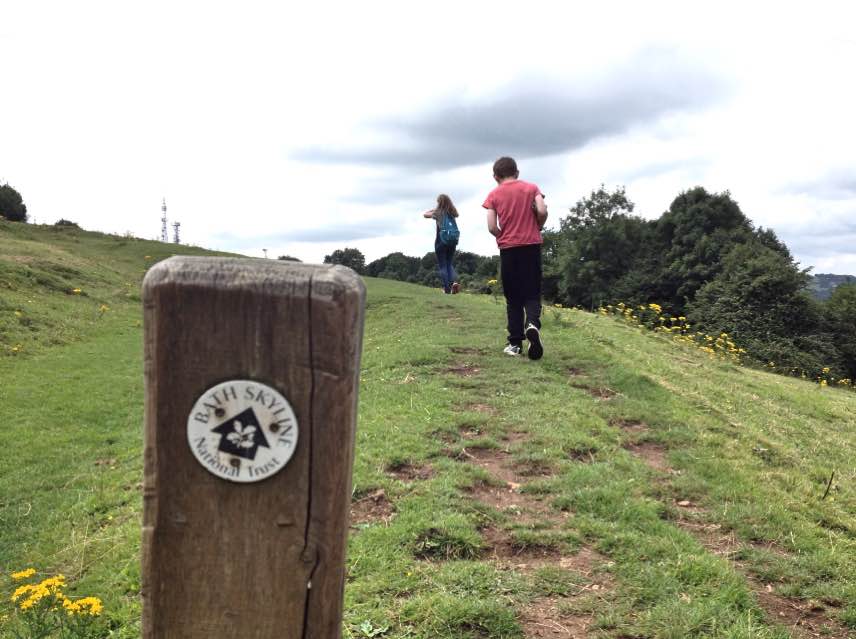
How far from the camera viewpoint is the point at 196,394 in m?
1.38

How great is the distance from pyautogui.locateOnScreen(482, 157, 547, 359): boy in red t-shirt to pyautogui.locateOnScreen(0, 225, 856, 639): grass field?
0.89 m

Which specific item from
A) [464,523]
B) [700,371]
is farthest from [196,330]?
[700,371]

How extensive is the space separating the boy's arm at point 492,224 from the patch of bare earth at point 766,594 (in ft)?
13.1

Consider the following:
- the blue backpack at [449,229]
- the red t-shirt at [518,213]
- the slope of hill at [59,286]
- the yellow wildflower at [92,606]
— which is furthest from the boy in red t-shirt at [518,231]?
the slope of hill at [59,286]

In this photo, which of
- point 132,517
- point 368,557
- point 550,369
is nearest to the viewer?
point 368,557

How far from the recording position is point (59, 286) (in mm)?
16422

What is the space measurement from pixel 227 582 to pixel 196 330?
1.71ft

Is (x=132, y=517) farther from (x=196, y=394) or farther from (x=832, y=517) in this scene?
(x=832, y=517)

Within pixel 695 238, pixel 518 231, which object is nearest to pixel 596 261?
pixel 695 238

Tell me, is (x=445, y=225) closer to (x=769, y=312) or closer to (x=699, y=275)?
(x=769, y=312)

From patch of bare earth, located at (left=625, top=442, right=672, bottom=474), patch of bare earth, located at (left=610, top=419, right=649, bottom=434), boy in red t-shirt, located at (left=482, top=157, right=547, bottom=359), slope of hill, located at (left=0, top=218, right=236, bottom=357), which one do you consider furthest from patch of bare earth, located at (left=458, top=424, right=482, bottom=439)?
slope of hill, located at (left=0, top=218, right=236, bottom=357)

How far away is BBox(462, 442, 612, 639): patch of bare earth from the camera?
10.6 feet

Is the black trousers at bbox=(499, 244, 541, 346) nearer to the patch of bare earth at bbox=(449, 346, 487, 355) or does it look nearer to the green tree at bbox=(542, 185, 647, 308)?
the patch of bare earth at bbox=(449, 346, 487, 355)

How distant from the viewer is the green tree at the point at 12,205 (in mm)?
34750
